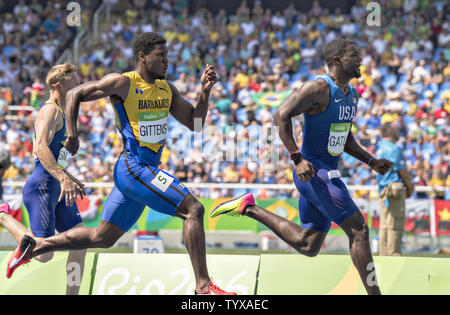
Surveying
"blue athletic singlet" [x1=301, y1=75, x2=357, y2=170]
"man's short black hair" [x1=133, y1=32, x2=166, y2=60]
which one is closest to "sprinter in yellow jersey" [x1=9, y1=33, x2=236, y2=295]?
"man's short black hair" [x1=133, y1=32, x2=166, y2=60]

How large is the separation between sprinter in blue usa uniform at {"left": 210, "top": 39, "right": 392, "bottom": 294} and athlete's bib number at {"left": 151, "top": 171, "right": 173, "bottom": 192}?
1135 mm

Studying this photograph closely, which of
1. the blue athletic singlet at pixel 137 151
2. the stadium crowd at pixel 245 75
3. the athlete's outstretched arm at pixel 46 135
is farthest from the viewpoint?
the stadium crowd at pixel 245 75

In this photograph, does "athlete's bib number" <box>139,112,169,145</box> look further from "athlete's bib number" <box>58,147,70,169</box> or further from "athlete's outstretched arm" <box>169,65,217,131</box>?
"athlete's bib number" <box>58,147,70,169</box>

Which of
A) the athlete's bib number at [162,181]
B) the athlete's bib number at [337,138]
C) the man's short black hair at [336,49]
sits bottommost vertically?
the athlete's bib number at [162,181]

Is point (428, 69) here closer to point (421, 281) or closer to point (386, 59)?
point (386, 59)

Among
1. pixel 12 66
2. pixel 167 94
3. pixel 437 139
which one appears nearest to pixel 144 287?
pixel 167 94

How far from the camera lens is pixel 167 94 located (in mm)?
6828

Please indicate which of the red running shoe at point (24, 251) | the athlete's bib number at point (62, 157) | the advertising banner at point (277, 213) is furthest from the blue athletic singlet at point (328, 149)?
the advertising banner at point (277, 213)

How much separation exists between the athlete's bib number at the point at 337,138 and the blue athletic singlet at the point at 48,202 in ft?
8.84

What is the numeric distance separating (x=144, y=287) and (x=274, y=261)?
4.94ft

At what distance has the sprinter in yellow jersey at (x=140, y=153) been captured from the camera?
6316 mm

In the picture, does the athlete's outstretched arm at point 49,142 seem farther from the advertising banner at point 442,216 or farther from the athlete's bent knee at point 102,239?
the advertising banner at point 442,216
